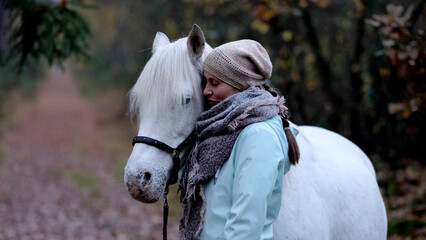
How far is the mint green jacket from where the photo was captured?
2047 mm

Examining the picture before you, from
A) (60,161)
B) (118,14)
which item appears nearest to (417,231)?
(60,161)

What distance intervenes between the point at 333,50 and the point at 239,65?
24.3 feet

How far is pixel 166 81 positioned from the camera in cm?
240

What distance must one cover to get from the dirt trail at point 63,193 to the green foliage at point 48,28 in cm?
112

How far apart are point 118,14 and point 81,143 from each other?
489 centimetres

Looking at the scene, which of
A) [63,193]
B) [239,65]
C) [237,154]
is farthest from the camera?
[63,193]

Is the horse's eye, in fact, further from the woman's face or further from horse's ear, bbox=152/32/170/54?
horse's ear, bbox=152/32/170/54

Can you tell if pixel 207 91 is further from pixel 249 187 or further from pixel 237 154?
pixel 249 187

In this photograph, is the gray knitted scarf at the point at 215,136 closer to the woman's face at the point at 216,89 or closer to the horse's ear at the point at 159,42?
the woman's face at the point at 216,89

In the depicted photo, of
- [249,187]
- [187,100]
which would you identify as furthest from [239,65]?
[249,187]

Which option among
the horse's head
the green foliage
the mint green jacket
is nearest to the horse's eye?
the horse's head

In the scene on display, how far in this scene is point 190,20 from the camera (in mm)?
11617

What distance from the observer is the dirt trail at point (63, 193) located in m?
7.85

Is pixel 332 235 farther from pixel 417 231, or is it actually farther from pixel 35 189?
pixel 35 189
